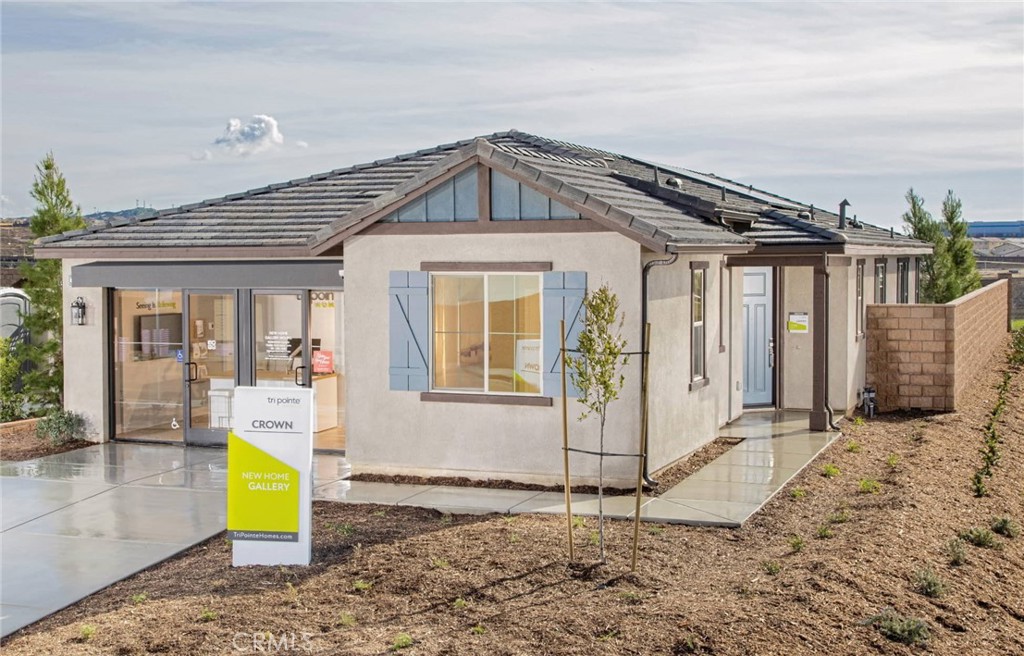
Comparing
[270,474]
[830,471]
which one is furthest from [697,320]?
→ [270,474]

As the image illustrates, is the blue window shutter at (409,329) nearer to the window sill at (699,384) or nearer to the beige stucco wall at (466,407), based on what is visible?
the beige stucco wall at (466,407)

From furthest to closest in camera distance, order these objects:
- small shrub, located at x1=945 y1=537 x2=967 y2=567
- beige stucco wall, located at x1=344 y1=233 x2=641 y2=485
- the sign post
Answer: beige stucco wall, located at x1=344 y1=233 x2=641 y2=485 < the sign post < small shrub, located at x1=945 y1=537 x2=967 y2=567

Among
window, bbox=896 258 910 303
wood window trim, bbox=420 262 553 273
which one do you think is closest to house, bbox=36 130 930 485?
wood window trim, bbox=420 262 553 273

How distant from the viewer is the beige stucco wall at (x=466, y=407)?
12.6m


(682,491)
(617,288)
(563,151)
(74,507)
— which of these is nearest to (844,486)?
(682,491)

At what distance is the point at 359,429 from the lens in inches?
541

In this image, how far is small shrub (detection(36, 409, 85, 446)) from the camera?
54.9 ft

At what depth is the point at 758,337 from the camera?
727 inches

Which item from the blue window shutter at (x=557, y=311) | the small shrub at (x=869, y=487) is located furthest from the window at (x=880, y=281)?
the blue window shutter at (x=557, y=311)

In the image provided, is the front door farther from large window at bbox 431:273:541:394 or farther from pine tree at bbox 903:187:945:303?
pine tree at bbox 903:187:945:303

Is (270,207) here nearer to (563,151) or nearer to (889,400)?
(563,151)

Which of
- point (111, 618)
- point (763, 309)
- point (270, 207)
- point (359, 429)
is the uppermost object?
point (270, 207)

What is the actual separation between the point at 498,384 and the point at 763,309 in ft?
22.0

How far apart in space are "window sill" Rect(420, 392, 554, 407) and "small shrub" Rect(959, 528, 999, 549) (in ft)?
14.7
